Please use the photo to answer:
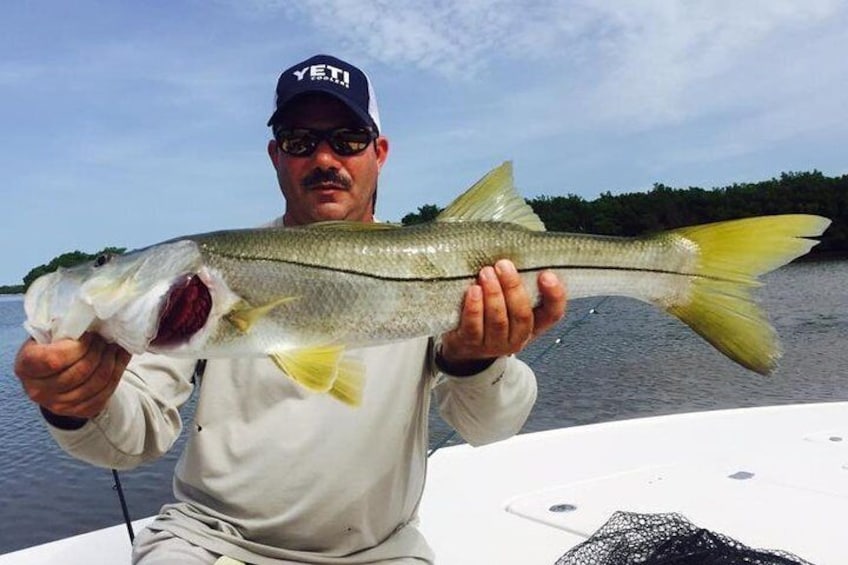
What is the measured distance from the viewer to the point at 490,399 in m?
3.20

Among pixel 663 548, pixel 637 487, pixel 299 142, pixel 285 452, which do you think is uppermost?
pixel 299 142

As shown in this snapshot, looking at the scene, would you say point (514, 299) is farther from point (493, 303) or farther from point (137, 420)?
point (137, 420)

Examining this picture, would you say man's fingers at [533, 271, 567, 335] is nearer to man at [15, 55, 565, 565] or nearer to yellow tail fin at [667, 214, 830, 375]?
man at [15, 55, 565, 565]

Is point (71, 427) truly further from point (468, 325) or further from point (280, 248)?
point (468, 325)

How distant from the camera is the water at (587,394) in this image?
36.4 feet

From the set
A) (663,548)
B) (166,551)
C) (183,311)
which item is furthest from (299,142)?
(663,548)

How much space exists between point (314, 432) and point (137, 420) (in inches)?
26.7

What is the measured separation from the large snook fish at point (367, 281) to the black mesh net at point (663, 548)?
1.09m

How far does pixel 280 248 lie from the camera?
2594 millimetres

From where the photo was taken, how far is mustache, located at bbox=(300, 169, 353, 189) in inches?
137

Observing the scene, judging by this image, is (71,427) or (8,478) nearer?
(71,427)

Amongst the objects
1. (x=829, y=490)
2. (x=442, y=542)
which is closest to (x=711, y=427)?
(x=829, y=490)

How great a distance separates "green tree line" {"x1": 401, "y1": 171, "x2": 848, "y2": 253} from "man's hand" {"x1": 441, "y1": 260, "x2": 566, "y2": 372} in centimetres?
6711

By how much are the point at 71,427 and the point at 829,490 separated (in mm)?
4223
